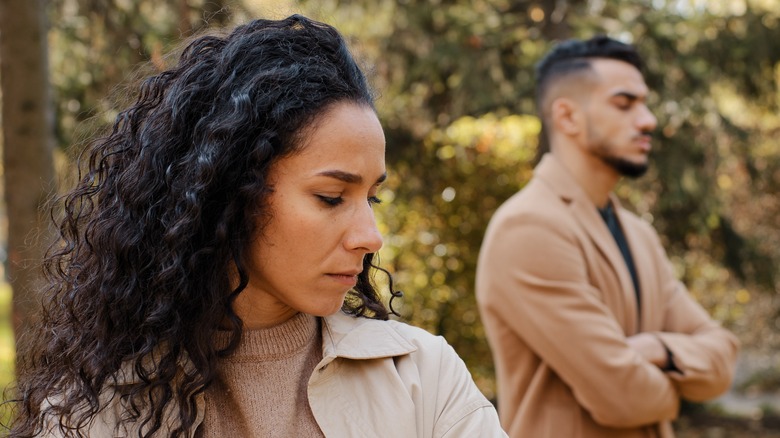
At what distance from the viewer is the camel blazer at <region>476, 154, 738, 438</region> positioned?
307 centimetres

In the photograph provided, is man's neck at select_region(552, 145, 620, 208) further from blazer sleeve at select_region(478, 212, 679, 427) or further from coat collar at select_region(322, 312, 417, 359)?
coat collar at select_region(322, 312, 417, 359)

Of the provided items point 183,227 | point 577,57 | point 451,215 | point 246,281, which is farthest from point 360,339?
point 451,215

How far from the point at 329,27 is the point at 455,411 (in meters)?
0.86

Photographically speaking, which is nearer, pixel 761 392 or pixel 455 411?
pixel 455 411

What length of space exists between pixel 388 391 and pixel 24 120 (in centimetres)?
239

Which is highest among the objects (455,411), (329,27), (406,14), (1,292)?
(329,27)

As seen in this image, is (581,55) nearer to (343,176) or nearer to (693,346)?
(693,346)

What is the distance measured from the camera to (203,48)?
1.97 meters

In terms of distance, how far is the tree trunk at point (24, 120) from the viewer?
3.60m

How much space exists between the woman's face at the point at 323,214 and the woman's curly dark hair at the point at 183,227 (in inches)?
1.4

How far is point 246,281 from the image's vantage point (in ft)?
6.14

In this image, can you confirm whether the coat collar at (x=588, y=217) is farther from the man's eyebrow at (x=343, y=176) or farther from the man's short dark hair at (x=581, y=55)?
the man's eyebrow at (x=343, y=176)

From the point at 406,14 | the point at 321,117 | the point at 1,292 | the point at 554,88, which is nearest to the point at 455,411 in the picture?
the point at 321,117

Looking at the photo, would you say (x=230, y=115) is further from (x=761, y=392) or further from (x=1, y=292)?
(x=1, y=292)
